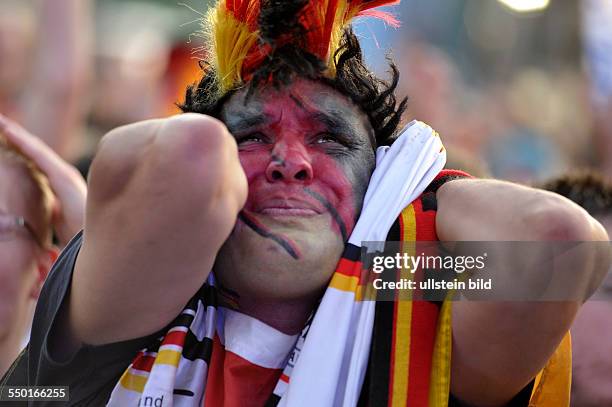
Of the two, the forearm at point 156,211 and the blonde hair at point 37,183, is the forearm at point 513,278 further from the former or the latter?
the blonde hair at point 37,183

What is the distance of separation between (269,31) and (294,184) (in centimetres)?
34

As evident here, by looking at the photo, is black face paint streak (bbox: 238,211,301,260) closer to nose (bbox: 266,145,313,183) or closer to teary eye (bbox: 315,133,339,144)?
nose (bbox: 266,145,313,183)

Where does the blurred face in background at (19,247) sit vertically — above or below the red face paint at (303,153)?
below

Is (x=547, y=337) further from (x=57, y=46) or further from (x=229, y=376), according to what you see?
(x=57, y=46)

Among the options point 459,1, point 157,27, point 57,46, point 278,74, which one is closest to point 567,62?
point 459,1

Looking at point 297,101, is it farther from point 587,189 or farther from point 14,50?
point 14,50

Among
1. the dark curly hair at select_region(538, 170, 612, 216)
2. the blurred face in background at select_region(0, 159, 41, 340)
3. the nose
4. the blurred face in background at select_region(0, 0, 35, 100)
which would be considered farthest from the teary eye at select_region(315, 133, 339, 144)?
the blurred face in background at select_region(0, 0, 35, 100)

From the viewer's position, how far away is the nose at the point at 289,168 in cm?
187

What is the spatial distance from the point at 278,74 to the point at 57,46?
1533 mm

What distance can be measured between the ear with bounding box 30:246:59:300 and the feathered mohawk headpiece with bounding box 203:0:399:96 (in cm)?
88

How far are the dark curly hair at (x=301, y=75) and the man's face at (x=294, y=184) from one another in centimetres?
3

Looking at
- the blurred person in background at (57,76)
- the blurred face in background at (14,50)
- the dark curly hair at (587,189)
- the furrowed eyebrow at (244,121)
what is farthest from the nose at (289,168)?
the blurred face in background at (14,50)

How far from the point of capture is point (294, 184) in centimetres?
187

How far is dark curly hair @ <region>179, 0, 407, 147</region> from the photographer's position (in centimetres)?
191
